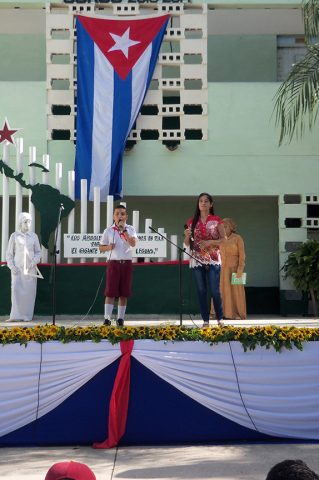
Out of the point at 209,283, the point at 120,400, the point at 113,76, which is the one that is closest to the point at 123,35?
the point at 113,76

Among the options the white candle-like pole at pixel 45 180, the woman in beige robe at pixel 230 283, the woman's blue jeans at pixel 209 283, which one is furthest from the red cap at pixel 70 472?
the white candle-like pole at pixel 45 180

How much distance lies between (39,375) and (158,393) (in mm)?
1000

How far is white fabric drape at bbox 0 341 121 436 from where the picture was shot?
250 inches

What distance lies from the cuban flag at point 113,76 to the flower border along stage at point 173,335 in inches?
254

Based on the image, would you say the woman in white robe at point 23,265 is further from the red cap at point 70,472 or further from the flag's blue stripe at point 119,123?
the red cap at point 70,472

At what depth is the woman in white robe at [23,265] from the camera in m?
11.4

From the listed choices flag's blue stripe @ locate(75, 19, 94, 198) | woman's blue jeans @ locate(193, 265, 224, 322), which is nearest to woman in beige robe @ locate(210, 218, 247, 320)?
flag's blue stripe @ locate(75, 19, 94, 198)

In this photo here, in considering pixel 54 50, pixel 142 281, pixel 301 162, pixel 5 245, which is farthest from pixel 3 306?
pixel 301 162

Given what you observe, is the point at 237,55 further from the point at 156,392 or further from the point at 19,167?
the point at 156,392

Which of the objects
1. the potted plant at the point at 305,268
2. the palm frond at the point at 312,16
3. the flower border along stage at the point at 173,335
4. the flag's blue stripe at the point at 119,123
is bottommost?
the flower border along stage at the point at 173,335

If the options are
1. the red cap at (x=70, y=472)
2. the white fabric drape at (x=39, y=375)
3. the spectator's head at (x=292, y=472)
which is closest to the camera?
the spectator's head at (x=292, y=472)

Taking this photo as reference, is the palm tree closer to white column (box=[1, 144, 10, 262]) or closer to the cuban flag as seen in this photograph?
the cuban flag

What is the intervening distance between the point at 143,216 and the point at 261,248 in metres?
2.41

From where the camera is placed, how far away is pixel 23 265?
11.4 metres
